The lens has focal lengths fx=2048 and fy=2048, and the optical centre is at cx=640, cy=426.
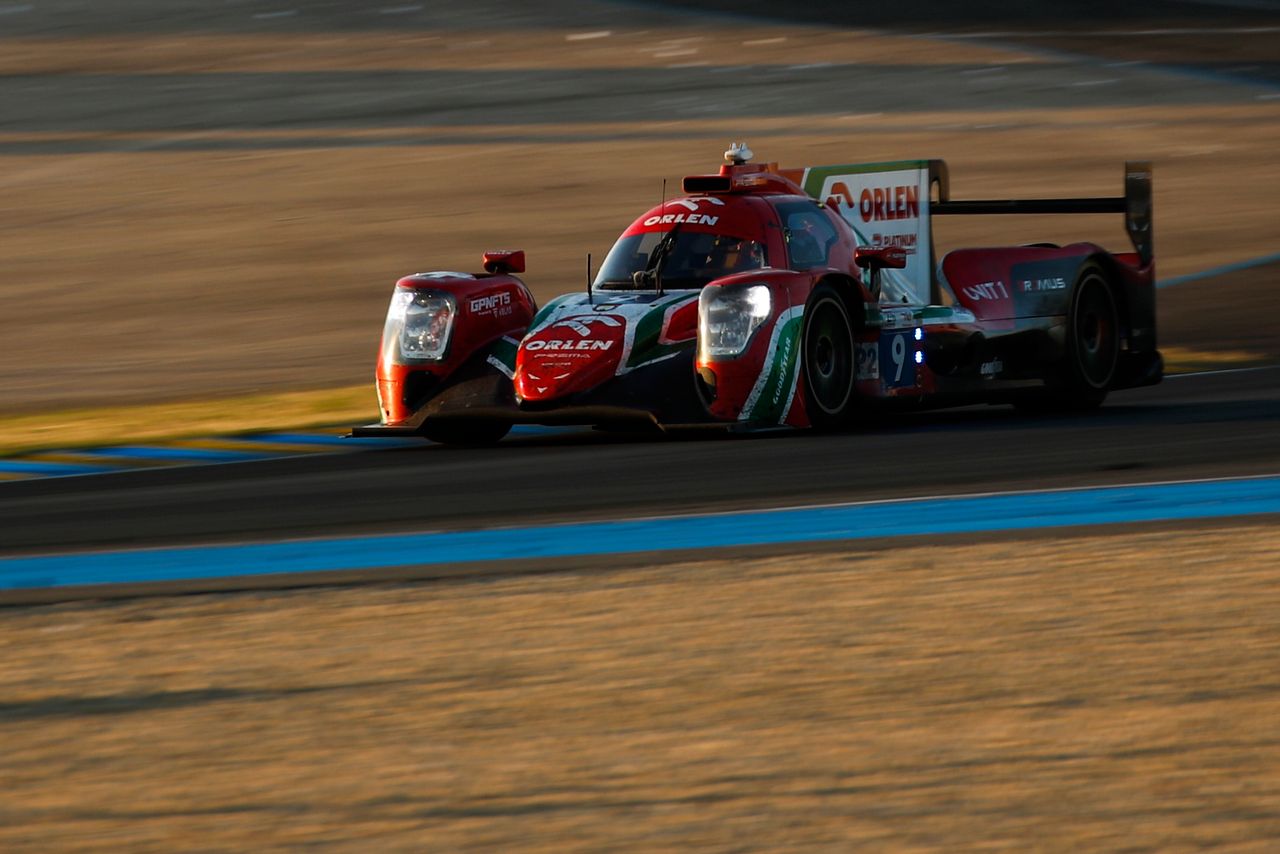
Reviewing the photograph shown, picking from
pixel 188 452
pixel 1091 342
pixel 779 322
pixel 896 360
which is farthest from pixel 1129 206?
pixel 188 452

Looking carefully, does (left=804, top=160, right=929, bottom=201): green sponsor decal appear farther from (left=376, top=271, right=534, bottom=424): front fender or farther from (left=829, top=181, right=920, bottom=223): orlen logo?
(left=376, top=271, right=534, bottom=424): front fender

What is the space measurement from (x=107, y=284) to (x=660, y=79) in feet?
41.3

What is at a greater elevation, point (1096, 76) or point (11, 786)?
point (1096, 76)

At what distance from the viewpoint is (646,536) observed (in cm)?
778

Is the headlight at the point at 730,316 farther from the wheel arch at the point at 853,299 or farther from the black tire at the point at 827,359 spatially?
the wheel arch at the point at 853,299

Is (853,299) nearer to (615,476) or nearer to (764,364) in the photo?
(764,364)

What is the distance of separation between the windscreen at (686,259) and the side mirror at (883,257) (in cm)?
60

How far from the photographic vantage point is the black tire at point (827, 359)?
1010 centimetres

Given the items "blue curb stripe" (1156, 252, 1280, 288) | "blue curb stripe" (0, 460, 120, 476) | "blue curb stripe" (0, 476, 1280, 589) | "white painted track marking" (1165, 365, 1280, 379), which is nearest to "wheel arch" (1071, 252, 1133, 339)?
"white painted track marking" (1165, 365, 1280, 379)

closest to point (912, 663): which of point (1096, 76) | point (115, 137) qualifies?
point (115, 137)

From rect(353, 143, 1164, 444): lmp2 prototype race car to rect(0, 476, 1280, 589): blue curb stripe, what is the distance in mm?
1940

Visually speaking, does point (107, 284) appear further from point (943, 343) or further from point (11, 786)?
point (11, 786)

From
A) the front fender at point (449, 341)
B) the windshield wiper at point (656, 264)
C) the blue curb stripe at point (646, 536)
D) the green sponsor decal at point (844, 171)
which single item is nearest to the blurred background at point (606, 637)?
the blue curb stripe at point (646, 536)

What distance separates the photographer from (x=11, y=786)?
4.66 m
